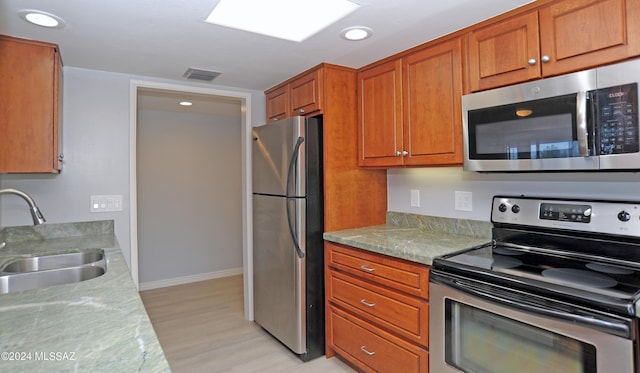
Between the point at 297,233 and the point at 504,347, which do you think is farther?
the point at 297,233

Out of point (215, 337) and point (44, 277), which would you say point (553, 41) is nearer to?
point (44, 277)

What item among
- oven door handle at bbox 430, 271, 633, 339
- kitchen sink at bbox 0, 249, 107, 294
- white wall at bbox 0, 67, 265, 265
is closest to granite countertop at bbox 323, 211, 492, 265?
oven door handle at bbox 430, 271, 633, 339

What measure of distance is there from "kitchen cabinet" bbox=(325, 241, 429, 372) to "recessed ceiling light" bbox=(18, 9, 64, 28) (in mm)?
1980

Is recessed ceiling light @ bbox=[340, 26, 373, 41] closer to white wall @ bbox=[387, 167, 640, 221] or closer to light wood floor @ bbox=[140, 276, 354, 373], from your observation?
white wall @ bbox=[387, 167, 640, 221]

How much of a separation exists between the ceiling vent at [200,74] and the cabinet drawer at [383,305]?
1747 mm

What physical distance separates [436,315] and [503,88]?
116 centimetres

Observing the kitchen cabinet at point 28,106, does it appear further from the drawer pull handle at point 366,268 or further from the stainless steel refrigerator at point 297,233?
the drawer pull handle at point 366,268

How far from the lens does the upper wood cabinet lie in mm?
2551

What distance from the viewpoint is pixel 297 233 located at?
98.0 inches

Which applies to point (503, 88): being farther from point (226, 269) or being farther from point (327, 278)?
point (226, 269)

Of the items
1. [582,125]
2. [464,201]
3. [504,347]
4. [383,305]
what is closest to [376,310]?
[383,305]

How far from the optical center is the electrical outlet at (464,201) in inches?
87.8

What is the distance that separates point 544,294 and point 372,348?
1.09 meters

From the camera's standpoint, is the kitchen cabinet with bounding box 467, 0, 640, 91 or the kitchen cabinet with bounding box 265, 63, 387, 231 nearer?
the kitchen cabinet with bounding box 467, 0, 640, 91
